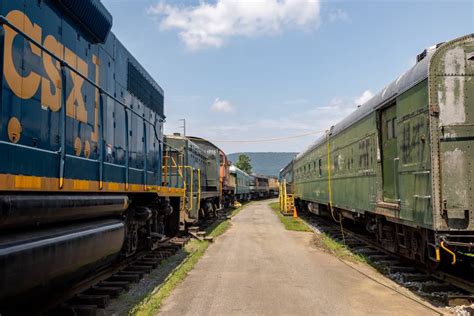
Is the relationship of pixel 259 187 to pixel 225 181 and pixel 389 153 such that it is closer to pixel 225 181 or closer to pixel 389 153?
pixel 225 181

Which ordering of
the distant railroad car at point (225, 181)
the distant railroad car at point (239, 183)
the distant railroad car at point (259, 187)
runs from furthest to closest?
the distant railroad car at point (259, 187) < the distant railroad car at point (239, 183) < the distant railroad car at point (225, 181)

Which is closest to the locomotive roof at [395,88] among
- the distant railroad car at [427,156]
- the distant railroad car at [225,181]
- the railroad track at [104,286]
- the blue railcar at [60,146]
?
the distant railroad car at [427,156]

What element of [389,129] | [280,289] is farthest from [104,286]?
[389,129]

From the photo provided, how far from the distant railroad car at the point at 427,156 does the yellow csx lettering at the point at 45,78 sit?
465cm

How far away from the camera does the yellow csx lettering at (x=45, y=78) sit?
388cm

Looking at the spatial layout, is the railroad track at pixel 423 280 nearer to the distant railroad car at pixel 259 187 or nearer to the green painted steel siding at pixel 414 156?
the green painted steel siding at pixel 414 156

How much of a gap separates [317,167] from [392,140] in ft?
27.8

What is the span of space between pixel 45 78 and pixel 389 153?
614 centimetres

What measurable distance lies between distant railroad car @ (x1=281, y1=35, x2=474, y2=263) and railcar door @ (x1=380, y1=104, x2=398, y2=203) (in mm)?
18

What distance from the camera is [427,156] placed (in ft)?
19.9

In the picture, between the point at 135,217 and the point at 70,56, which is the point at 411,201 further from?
the point at 70,56

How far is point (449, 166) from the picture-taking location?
588 cm

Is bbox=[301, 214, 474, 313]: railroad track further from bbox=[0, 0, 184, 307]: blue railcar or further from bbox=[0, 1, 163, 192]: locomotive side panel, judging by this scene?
bbox=[0, 1, 163, 192]: locomotive side panel

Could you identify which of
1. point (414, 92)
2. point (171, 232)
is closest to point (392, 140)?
point (414, 92)
